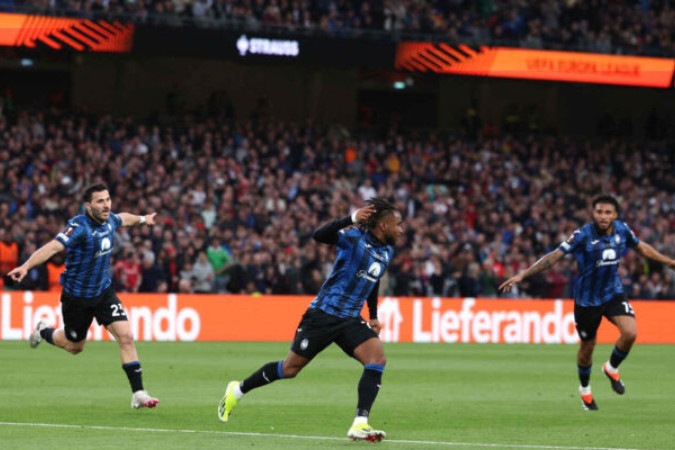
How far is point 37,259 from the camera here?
43.5ft

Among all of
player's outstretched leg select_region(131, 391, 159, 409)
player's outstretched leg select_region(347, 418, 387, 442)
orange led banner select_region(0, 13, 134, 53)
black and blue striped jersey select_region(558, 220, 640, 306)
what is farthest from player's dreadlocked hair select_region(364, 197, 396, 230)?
orange led banner select_region(0, 13, 134, 53)

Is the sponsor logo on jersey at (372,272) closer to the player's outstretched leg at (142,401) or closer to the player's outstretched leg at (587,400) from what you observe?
the player's outstretched leg at (142,401)

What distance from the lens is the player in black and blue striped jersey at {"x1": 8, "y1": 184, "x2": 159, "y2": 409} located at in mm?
14023

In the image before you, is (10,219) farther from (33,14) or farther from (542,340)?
(542,340)

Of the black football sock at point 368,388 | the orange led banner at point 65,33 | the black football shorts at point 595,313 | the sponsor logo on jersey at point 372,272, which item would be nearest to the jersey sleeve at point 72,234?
the sponsor logo on jersey at point 372,272

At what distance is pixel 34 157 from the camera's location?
33375 mm

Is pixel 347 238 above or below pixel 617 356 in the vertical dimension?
above

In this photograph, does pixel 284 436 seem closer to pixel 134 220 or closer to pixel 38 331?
pixel 134 220

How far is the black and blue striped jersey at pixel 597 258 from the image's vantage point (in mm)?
15320

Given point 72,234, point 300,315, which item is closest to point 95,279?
point 72,234

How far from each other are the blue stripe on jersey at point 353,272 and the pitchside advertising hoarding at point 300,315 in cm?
1620

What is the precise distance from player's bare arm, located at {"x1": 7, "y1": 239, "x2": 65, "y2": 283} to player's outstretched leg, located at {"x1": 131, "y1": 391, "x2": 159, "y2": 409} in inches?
61.9

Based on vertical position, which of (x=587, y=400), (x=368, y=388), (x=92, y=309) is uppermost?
(x=92, y=309)

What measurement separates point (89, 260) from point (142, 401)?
1562mm
